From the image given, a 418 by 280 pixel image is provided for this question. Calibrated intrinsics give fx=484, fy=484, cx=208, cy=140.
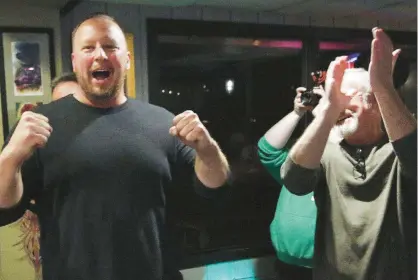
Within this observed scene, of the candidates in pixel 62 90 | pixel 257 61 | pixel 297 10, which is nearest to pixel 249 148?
pixel 257 61

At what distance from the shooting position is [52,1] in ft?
4.36

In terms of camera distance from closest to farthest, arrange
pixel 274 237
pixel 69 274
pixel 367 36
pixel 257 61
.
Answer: pixel 69 274, pixel 274 237, pixel 367 36, pixel 257 61

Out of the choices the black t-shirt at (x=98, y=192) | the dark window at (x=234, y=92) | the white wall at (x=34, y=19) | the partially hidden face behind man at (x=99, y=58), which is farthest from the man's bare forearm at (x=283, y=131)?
the white wall at (x=34, y=19)

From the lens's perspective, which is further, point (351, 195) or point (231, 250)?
point (231, 250)

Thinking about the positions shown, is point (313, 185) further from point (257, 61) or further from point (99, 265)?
point (257, 61)

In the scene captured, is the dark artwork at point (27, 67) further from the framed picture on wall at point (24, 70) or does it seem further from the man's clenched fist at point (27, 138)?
the man's clenched fist at point (27, 138)

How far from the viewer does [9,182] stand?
0.85m

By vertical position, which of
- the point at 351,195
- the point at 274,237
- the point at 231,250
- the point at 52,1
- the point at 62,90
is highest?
the point at 52,1

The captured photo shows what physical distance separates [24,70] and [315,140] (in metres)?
0.91

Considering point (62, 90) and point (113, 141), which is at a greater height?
point (62, 90)

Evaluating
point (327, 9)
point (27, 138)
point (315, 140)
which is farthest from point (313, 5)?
point (27, 138)

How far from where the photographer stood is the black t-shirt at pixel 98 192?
0.93m

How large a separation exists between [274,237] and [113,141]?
688mm

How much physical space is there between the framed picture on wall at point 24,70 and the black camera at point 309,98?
727 millimetres
